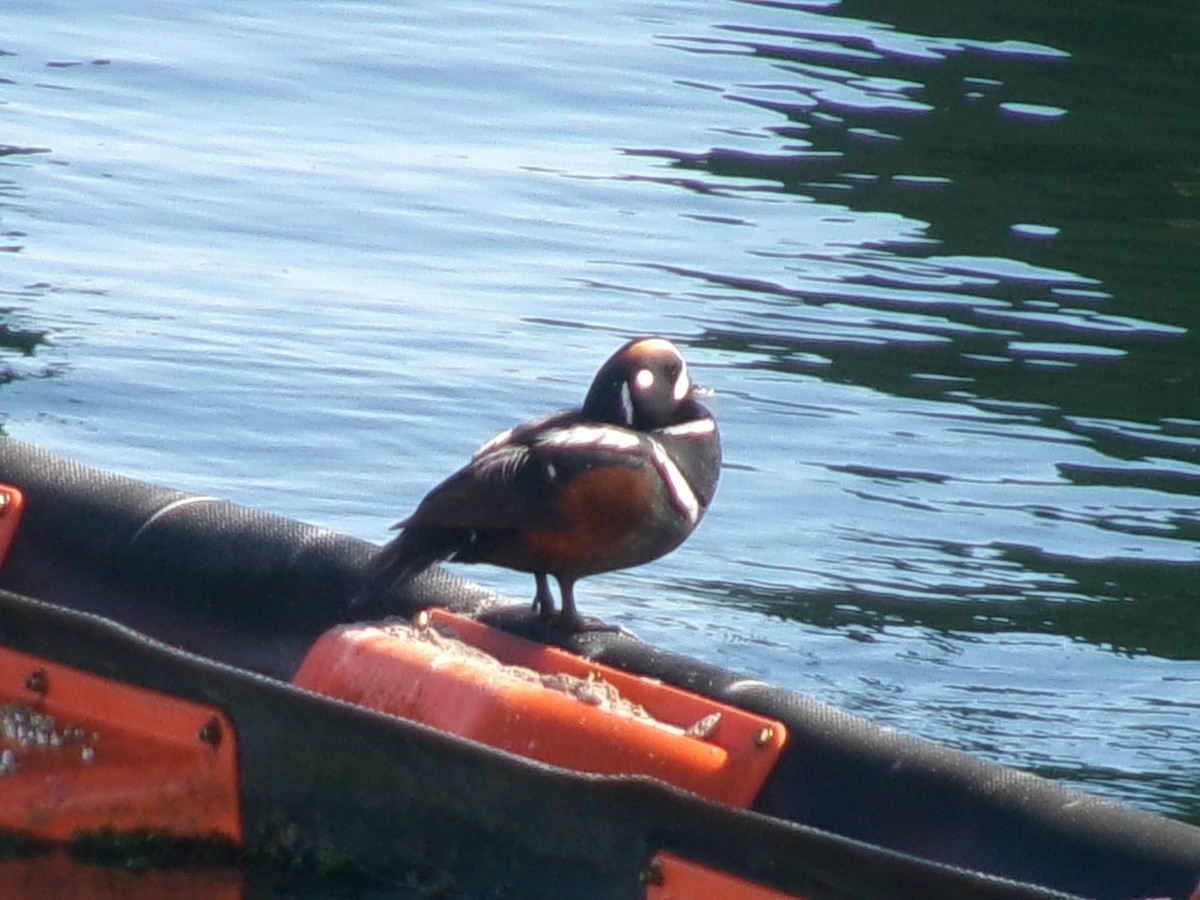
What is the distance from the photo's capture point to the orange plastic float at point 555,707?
358 centimetres

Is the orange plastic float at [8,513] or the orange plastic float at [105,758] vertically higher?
the orange plastic float at [8,513]

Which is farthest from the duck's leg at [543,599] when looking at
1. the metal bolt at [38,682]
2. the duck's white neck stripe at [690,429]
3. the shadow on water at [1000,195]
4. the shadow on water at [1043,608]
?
the shadow on water at [1000,195]

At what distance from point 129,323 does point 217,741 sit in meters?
4.30

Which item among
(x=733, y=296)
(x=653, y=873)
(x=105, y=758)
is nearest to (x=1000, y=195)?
(x=733, y=296)

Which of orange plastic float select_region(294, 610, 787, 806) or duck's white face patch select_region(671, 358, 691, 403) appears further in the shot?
duck's white face patch select_region(671, 358, 691, 403)

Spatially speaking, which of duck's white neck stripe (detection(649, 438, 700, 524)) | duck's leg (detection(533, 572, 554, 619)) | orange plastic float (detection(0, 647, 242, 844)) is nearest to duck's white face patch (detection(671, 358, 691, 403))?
duck's white neck stripe (detection(649, 438, 700, 524))

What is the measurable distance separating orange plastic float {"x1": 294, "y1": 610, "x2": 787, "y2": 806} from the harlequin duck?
0.81 ft

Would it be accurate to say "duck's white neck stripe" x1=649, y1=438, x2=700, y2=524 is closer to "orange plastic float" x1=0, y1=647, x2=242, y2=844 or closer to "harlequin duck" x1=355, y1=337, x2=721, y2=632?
"harlequin duck" x1=355, y1=337, x2=721, y2=632

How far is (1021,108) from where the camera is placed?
471 inches

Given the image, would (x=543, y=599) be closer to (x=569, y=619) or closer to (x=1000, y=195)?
(x=569, y=619)

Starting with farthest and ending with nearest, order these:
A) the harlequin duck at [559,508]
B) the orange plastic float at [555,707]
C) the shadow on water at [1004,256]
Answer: the shadow on water at [1004,256] → the harlequin duck at [559,508] → the orange plastic float at [555,707]

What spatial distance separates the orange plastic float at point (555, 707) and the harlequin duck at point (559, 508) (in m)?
0.25

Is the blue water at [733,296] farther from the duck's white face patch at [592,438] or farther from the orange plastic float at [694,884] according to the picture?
the orange plastic float at [694,884]

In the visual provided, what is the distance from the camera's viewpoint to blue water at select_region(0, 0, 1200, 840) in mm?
5836
